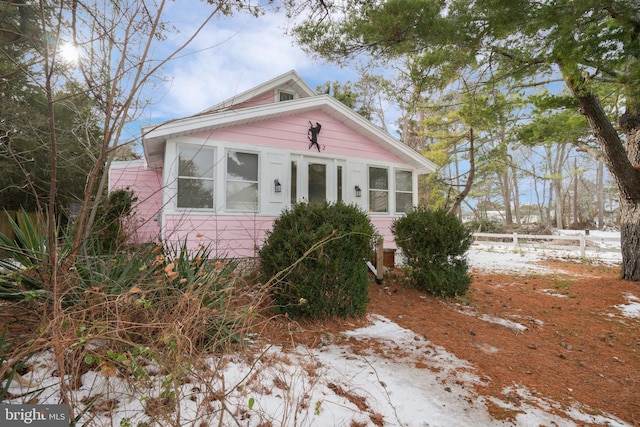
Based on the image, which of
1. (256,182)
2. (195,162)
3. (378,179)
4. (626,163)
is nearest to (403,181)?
(378,179)

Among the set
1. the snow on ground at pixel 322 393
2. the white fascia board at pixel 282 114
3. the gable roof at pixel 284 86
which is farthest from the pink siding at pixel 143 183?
the snow on ground at pixel 322 393

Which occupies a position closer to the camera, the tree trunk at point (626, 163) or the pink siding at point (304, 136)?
the tree trunk at point (626, 163)

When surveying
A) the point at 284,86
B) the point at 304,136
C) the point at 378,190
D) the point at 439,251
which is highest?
the point at 284,86

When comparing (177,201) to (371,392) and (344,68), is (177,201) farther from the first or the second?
(371,392)

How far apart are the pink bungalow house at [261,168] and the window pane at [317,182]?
0.09 feet

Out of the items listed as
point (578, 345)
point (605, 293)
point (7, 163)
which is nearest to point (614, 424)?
point (578, 345)

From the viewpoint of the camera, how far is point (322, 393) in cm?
223

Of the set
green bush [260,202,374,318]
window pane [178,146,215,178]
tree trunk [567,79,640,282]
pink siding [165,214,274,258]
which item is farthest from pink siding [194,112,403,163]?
tree trunk [567,79,640,282]

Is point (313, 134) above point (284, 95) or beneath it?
beneath

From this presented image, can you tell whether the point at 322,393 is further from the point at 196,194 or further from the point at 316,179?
the point at 316,179

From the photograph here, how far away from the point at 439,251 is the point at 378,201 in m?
3.80

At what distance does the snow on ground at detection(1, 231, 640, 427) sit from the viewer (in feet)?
5.76

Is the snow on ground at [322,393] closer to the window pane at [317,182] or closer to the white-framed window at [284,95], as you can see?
the window pane at [317,182]

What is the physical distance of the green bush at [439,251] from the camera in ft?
16.6
